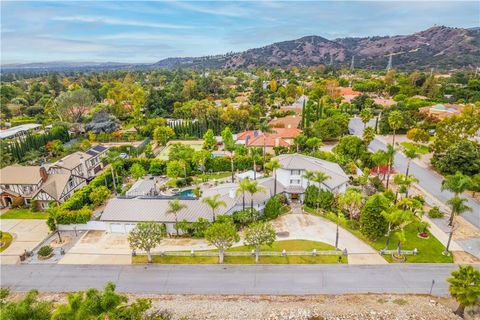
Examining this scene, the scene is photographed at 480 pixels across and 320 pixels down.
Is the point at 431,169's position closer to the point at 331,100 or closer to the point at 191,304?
the point at 191,304

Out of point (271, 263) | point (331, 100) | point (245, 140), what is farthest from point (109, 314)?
point (331, 100)

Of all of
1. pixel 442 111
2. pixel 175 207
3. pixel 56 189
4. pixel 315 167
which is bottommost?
pixel 56 189

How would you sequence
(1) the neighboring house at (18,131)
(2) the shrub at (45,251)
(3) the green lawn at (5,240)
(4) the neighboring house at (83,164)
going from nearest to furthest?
(2) the shrub at (45,251) → (3) the green lawn at (5,240) → (4) the neighboring house at (83,164) → (1) the neighboring house at (18,131)

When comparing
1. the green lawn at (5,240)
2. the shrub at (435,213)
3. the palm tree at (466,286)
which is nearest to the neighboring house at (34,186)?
the green lawn at (5,240)

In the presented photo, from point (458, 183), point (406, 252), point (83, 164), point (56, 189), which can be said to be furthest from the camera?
point (83, 164)

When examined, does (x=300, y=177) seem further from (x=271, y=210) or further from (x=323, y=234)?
(x=323, y=234)

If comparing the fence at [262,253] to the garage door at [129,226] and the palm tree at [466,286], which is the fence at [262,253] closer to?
the garage door at [129,226]

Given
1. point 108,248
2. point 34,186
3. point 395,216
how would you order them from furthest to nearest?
point 34,186
point 108,248
point 395,216

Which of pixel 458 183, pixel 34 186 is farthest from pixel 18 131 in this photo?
pixel 458 183
